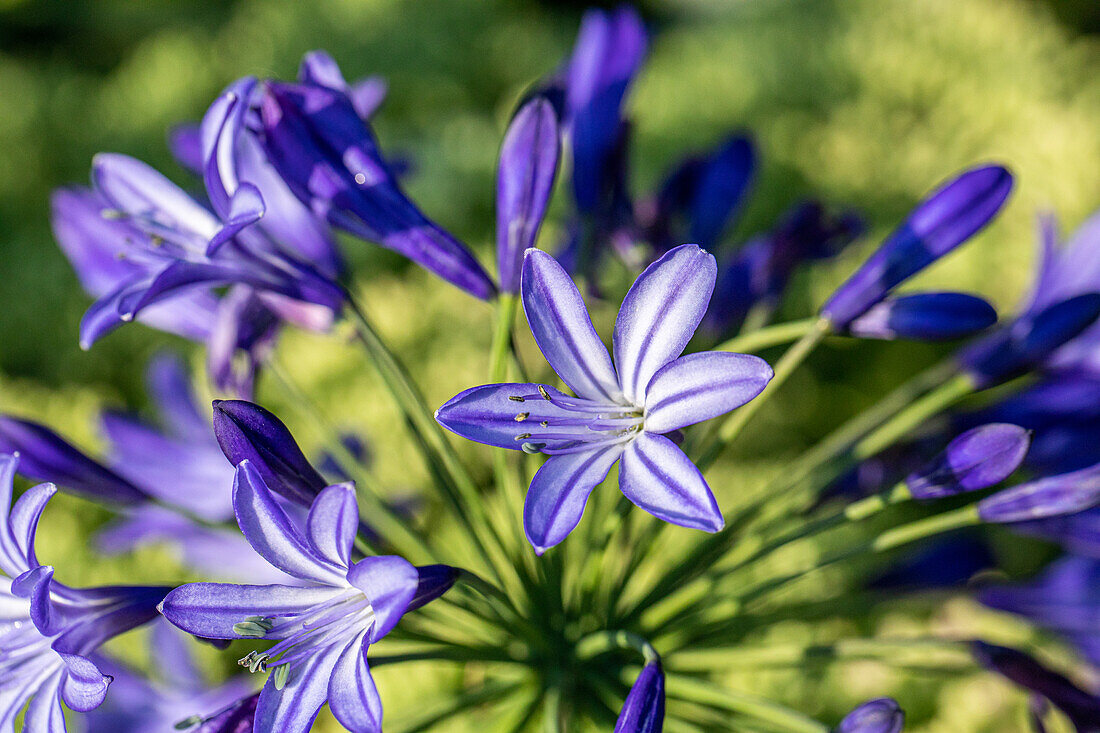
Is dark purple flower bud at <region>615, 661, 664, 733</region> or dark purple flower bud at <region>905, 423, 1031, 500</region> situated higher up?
dark purple flower bud at <region>905, 423, 1031, 500</region>

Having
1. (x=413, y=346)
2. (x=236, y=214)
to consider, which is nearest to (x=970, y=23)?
(x=413, y=346)

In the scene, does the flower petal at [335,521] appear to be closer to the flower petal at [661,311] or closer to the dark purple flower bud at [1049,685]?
the flower petal at [661,311]

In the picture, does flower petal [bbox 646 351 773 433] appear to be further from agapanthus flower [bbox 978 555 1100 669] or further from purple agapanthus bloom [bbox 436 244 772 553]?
agapanthus flower [bbox 978 555 1100 669]

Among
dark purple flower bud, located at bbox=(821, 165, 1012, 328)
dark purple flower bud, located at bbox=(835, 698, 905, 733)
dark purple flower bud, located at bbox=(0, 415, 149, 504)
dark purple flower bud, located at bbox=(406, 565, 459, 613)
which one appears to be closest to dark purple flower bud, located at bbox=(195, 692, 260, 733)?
dark purple flower bud, located at bbox=(406, 565, 459, 613)

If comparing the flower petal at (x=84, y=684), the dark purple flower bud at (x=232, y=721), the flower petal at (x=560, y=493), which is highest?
the flower petal at (x=560, y=493)

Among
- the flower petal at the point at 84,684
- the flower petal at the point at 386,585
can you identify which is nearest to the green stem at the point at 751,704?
the flower petal at the point at 386,585

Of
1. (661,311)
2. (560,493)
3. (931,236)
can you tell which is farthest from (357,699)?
(931,236)
